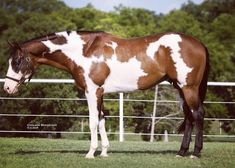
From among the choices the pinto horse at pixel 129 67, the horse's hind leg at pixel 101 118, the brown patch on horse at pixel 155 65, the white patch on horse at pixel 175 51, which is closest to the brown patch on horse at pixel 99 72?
the pinto horse at pixel 129 67

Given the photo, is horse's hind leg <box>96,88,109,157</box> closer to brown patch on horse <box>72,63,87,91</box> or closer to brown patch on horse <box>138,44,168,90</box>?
brown patch on horse <box>72,63,87,91</box>

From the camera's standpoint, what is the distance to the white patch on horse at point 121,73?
23.1 feet

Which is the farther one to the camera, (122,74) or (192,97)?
(122,74)

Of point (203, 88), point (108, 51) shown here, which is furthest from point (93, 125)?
point (203, 88)

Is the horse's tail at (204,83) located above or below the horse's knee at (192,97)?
above

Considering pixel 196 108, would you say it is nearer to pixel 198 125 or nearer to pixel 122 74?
pixel 198 125

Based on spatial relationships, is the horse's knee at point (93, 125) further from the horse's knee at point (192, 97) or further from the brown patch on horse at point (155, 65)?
the horse's knee at point (192, 97)


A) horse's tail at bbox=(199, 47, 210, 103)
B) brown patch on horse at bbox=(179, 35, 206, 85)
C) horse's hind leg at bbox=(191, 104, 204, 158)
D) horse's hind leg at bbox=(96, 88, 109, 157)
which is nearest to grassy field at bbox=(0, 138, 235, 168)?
horse's hind leg at bbox=(96, 88, 109, 157)

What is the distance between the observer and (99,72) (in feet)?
22.9

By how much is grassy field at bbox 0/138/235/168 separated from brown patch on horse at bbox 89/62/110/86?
4.20 ft

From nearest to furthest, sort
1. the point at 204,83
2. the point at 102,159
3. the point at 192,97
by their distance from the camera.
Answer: the point at 102,159 < the point at 192,97 < the point at 204,83

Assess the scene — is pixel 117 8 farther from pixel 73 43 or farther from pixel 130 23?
pixel 73 43

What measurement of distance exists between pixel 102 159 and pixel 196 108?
1786 mm

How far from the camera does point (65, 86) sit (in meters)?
20.4
